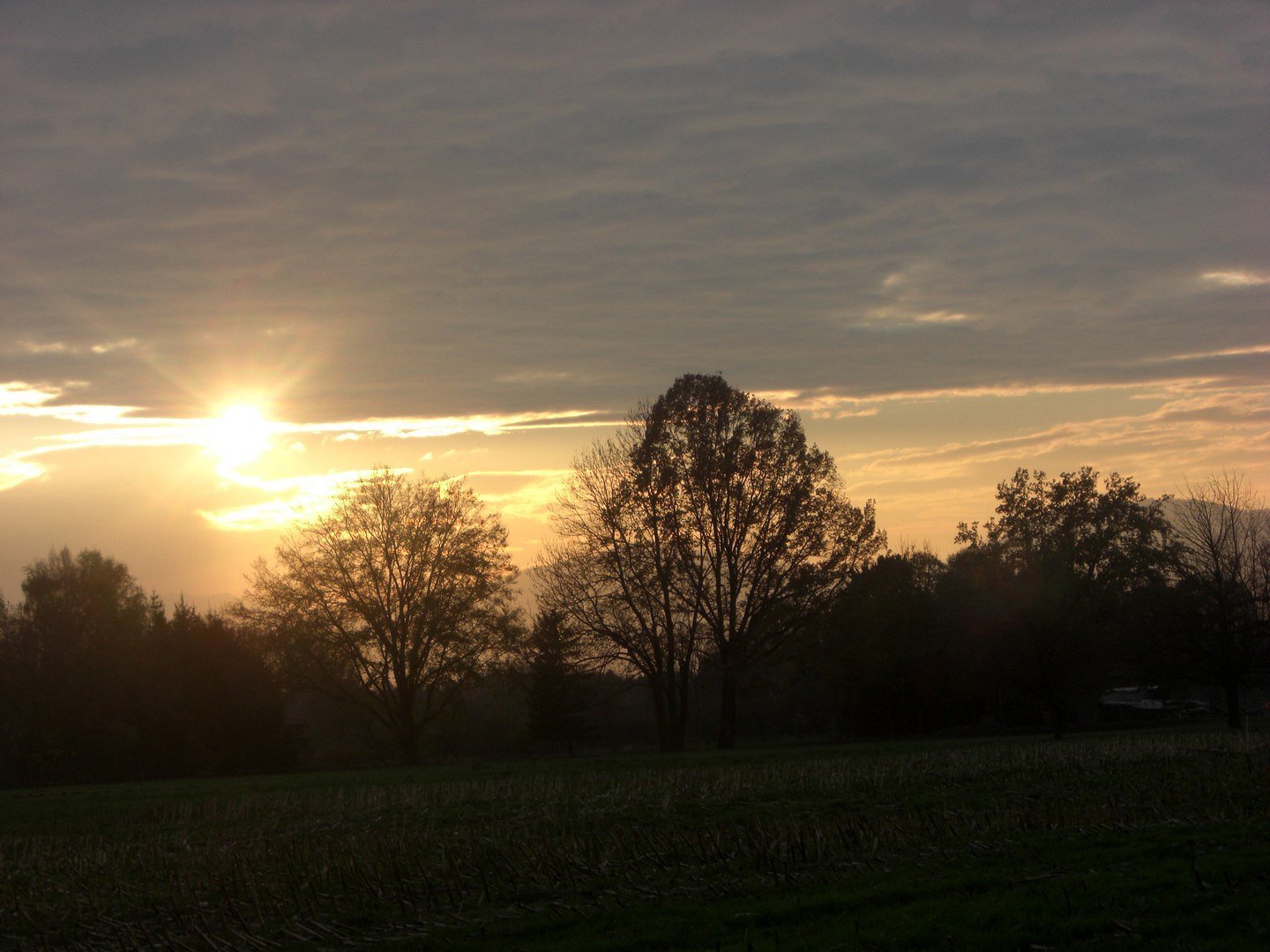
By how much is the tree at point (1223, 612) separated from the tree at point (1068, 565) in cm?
204

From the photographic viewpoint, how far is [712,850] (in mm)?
13586

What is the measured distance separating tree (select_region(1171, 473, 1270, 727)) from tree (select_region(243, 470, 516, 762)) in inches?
1108

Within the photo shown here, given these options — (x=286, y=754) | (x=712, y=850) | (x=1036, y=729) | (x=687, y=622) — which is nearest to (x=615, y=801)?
(x=712, y=850)

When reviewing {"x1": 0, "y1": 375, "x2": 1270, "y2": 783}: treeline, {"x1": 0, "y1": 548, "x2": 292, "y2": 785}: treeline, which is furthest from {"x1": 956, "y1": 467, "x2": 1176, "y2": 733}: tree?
{"x1": 0, "y1": 548, "x2": 292, "y2": 785}: treeline

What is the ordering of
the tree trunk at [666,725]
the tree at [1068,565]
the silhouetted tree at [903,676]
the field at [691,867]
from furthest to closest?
the silhouetted tree at [903,676], the tree trunk at [666,725], the tree at [1068,565], the field at [691,867]

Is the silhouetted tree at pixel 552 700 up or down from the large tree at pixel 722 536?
down

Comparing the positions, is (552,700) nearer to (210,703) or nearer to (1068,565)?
(210,703)

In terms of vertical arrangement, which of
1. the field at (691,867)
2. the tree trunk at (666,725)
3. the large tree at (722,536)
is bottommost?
the tree trunk at (666,725)

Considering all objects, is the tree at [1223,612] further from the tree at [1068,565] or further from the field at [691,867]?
the field at [691,867]

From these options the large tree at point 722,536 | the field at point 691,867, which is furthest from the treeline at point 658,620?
the field at point 691,867

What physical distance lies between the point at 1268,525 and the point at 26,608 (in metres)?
69.9

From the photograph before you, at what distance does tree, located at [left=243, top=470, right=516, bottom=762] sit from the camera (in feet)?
153

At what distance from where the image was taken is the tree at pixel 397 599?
46500 millimetres

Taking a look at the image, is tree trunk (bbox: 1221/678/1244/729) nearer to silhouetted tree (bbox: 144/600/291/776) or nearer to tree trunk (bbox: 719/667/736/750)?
tree trunk (bbox: 719/667/736/750)
